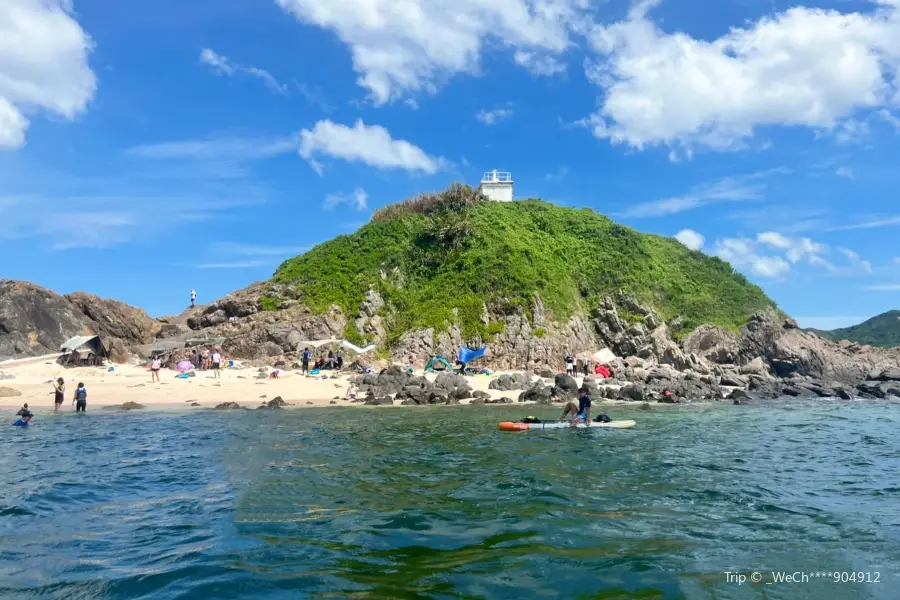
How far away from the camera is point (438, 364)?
40750mm

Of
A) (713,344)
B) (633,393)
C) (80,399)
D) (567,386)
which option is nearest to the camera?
(80,399)

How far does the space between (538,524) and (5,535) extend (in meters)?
8.67

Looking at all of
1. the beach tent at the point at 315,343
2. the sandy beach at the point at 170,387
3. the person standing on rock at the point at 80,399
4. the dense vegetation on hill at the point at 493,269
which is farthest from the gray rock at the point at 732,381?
the person standing on rock at the point at 80,399

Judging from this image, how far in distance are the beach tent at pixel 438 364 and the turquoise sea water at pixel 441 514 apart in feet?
61.1

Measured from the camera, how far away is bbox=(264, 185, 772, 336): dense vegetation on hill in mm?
45938

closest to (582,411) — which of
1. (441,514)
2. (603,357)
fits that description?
(441,514)

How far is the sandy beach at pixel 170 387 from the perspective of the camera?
2852 cm

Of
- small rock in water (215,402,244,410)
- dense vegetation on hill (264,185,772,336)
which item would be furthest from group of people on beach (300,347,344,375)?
small rock in water (215,402,244,410)

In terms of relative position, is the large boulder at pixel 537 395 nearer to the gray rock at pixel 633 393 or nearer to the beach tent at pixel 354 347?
the gray rock at pixel 633 393

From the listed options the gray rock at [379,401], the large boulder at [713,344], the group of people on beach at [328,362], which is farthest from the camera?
the large boulder at [713,344]

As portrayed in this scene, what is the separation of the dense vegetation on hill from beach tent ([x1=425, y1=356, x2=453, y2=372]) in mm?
4086

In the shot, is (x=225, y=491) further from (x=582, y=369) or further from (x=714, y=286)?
(x=714, y=286)

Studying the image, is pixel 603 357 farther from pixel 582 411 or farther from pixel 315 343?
pixel 582 411

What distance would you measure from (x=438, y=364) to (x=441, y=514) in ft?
98.6
